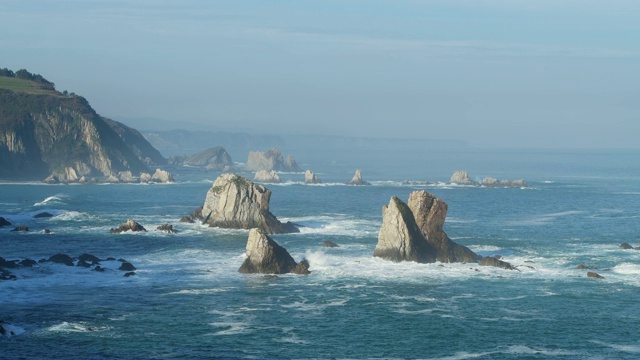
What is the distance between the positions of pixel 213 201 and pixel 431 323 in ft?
218

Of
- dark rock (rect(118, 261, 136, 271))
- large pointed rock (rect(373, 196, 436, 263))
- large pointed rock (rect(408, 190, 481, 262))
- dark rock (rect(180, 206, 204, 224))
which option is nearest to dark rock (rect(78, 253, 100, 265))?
dark rock (rect(118, 261, 136, 271))

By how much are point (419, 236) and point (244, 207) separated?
3629cm

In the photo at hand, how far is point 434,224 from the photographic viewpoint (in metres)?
100

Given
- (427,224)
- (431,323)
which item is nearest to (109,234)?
(427,224)

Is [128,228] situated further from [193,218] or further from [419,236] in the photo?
[419,236]

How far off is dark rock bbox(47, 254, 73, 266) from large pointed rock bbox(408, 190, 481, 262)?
123 feet

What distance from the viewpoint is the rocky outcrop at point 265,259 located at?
3639 inches

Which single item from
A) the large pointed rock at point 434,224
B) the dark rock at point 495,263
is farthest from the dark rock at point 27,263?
the dark rock at point 495,263

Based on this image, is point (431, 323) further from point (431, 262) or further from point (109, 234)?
point (109, 234)

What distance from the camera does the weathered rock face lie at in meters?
127

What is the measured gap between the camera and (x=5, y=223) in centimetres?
13425

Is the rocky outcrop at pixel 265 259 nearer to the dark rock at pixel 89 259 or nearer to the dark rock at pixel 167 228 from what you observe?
the dark rock at pixel 89 259

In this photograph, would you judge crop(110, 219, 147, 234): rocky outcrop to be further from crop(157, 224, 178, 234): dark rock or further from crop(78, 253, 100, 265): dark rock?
crop(78, 253, 100, 265): dark rock

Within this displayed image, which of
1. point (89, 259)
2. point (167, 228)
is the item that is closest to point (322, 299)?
point (89, 259)
